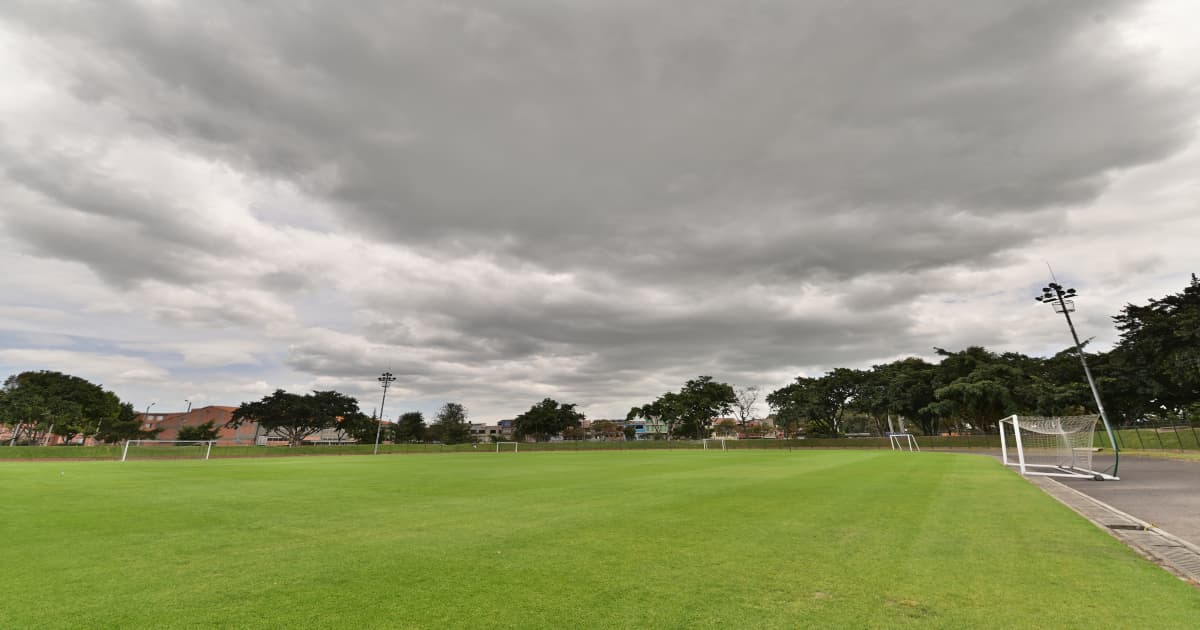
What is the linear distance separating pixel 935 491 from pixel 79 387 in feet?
319

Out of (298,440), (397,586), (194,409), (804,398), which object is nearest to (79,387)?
(298,440)

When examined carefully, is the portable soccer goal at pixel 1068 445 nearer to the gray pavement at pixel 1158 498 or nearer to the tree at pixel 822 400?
the gray pavement at pixel 1158 498

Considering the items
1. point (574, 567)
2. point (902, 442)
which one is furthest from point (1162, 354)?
point (574, 567)

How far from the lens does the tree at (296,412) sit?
86.6 meters

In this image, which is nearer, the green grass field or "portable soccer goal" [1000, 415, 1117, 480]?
the green grass field

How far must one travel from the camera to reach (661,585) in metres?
5.17

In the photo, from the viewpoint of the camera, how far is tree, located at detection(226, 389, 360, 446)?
86.6m

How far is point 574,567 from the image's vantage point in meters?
5.81

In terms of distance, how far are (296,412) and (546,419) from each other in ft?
154

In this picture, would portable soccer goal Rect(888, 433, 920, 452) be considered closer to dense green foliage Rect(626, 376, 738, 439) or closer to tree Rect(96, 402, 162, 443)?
dense green foliage Rect(626, 376, 738, 439)

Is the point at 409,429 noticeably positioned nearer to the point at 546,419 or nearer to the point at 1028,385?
the point at 546,419

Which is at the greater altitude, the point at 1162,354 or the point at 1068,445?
the point at 1162,354

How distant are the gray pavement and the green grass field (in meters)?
1.36

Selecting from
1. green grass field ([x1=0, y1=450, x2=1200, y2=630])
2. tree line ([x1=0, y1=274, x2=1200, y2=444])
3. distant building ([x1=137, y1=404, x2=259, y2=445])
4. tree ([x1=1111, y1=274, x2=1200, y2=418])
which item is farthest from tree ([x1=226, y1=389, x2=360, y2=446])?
tree ([x1=1111, y1=274, x2=1200, y2=418])
